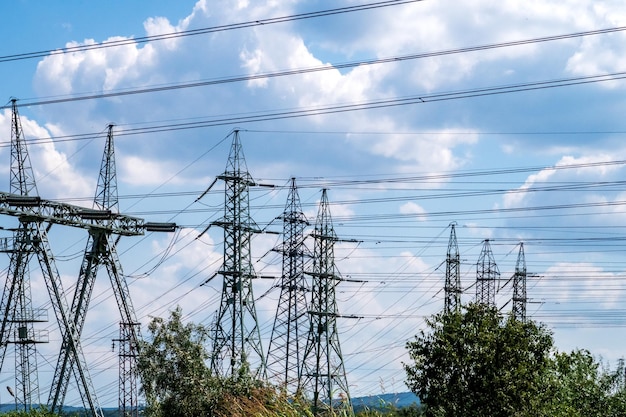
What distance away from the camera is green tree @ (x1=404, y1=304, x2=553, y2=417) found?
1751 inches

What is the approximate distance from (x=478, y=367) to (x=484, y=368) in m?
0.31

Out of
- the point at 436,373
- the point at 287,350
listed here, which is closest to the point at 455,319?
the point at 436,373

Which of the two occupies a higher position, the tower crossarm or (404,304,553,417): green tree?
the tower crossarm

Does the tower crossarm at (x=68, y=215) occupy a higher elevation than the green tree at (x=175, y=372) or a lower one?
higher

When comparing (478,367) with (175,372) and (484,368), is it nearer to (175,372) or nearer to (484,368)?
(484,368)

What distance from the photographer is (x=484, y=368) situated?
148 ft

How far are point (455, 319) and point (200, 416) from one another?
566 inches

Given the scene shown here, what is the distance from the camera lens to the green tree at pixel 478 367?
44469 millimetres

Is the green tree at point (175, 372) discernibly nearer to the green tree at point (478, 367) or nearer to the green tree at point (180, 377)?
the green tree at point (180, 377)

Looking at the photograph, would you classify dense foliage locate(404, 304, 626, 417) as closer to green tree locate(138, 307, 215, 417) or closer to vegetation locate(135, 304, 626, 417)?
vegetation locate(135, 304, 626, 417)

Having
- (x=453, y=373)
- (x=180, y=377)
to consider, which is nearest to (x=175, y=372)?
(x=180, y=377)

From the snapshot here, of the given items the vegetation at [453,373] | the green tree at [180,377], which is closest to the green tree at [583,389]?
the vegetation at [453,373]

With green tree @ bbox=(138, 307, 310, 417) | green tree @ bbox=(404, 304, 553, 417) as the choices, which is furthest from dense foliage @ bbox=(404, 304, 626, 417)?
green tree @ bbox=(138, 307, 310, 417)

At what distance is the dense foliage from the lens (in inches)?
1752
